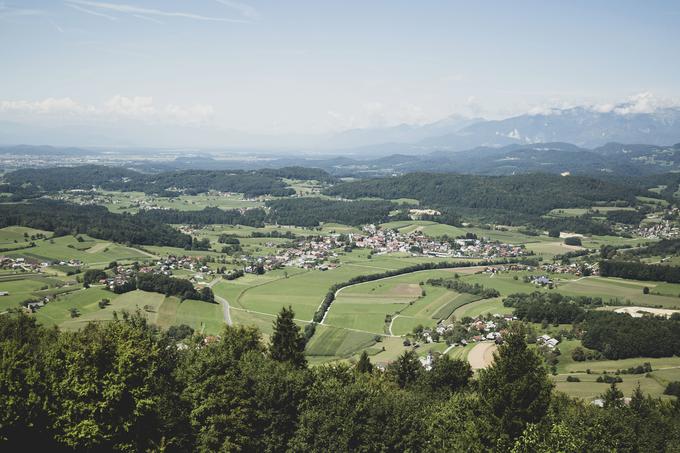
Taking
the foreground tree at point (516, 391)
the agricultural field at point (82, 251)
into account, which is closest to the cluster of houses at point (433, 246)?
the agricultural field at point (82, 251)

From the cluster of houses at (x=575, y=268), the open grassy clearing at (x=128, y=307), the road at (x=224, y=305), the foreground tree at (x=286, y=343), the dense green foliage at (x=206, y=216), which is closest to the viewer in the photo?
the foreground tree at (x=286, y=343)

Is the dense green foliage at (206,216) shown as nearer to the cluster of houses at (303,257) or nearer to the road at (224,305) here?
the cluster of houses at (303,257)

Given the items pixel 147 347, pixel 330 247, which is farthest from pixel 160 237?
pixel 147 347

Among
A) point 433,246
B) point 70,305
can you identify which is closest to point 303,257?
point 433,246

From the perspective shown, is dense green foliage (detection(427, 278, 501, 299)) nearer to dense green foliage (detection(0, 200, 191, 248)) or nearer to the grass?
the grass

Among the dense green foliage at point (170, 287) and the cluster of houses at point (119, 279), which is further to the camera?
the dense green foliage at point (170, 287)

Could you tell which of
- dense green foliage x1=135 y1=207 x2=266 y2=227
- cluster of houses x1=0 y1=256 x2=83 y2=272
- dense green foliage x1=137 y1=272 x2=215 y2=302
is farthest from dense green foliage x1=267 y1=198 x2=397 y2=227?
dense green foliage x1=137 y1=272 x2=215 y2=302

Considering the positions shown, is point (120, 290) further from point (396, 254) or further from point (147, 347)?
point (396, 254)
